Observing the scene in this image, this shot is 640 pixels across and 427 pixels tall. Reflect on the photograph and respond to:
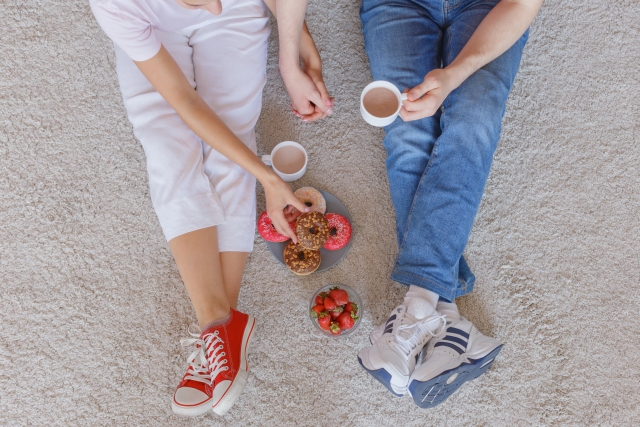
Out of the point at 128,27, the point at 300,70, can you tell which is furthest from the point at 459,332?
the point at 128,27

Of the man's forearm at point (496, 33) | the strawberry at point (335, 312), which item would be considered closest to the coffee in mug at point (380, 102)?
the man's forearm at point (496, 33)

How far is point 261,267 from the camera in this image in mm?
1198

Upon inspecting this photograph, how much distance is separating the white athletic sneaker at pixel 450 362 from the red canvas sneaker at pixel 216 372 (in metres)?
0.38

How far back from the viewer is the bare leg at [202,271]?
1.01m

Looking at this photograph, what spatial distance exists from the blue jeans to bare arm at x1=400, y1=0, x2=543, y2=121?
0.07 meters

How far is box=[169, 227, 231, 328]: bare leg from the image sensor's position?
1013 millimetres

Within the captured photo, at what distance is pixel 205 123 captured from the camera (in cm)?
96

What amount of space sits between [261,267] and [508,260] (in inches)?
25.4

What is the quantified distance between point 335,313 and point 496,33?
0.71m

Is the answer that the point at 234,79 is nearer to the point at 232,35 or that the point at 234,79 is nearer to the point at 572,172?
the point at 232,35

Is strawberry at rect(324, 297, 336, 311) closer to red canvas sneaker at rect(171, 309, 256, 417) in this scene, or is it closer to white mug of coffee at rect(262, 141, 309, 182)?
red canvas sneaker at rect(171, 309, 256, 417)

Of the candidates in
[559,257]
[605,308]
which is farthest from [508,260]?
[605,308]

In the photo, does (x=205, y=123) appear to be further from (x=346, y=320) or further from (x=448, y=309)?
(x=448, y=309)

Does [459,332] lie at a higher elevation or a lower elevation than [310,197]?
lower
